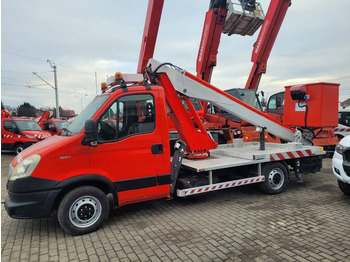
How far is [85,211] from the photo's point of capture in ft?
13.5

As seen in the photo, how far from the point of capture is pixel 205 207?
17.1 ft

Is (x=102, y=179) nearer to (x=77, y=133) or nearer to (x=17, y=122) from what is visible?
(x=77, y=133)

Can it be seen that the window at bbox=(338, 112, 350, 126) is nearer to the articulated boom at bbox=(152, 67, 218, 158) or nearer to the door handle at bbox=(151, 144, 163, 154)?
the articulated boom at bbox=(152, 67, 218, 158)

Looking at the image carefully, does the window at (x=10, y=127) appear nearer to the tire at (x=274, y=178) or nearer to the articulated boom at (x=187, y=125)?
the articulated boom at (x=187, y=125)

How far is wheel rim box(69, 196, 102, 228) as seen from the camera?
406 centimetres

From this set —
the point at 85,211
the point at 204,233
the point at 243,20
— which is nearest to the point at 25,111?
the point at 243,20

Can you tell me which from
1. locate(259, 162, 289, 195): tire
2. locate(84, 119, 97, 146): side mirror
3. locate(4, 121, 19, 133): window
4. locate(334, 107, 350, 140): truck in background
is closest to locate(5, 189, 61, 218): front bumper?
locate(84, 119, 97, 146): side mirror

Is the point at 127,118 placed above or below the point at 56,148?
above

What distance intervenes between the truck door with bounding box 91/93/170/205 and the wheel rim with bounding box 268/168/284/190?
2570 millimetres

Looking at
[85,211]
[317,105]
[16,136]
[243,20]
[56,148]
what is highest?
[243,20]

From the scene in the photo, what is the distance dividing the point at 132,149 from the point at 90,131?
821 millimetres

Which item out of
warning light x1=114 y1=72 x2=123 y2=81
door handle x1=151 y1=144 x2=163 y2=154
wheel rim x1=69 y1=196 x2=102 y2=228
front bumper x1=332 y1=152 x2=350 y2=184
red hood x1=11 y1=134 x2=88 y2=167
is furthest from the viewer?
front bumper x1=332 y1=152 x2=350 y2=184

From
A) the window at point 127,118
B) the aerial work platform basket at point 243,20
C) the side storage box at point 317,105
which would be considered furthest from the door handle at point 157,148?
the aerial work platform basket at point 243,20

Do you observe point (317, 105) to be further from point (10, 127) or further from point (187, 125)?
point (10, 127)
